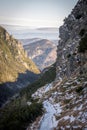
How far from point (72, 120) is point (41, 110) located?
19990mm

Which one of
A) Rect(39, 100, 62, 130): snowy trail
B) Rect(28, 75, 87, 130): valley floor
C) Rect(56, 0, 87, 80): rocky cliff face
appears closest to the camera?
Rect(28, 75, 87, 130): valley floor

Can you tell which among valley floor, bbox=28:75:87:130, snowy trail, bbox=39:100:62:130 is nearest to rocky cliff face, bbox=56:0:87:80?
valley floor, bbox=28:75:87:130

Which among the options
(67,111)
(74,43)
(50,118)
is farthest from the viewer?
(74,43)

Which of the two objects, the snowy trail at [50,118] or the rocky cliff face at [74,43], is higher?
the rocky cliff face at [74,43]

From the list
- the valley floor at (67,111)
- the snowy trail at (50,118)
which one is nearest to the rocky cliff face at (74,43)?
the valley floor at (67,111)

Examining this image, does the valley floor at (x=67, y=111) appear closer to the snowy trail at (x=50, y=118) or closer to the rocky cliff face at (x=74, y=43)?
the snowy trail at (x=50, y=118)

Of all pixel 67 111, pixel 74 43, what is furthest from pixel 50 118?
pixel 74 43

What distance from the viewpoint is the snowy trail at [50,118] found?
4777 centimetres

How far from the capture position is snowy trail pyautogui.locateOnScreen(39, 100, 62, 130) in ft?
157

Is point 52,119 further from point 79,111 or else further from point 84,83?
point 84,83

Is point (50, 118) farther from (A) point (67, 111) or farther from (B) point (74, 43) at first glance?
(B) point (74, 43)

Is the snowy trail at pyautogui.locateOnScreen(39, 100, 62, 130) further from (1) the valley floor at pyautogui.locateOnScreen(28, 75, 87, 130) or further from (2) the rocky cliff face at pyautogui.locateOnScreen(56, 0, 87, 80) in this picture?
(2) the rocky cliff face at pyautogui.locateOnScreen(56, 0, 87, 80)

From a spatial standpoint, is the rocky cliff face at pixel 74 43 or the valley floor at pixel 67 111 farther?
the rocky cliff face at pixel 74 43

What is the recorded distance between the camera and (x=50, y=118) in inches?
2073
